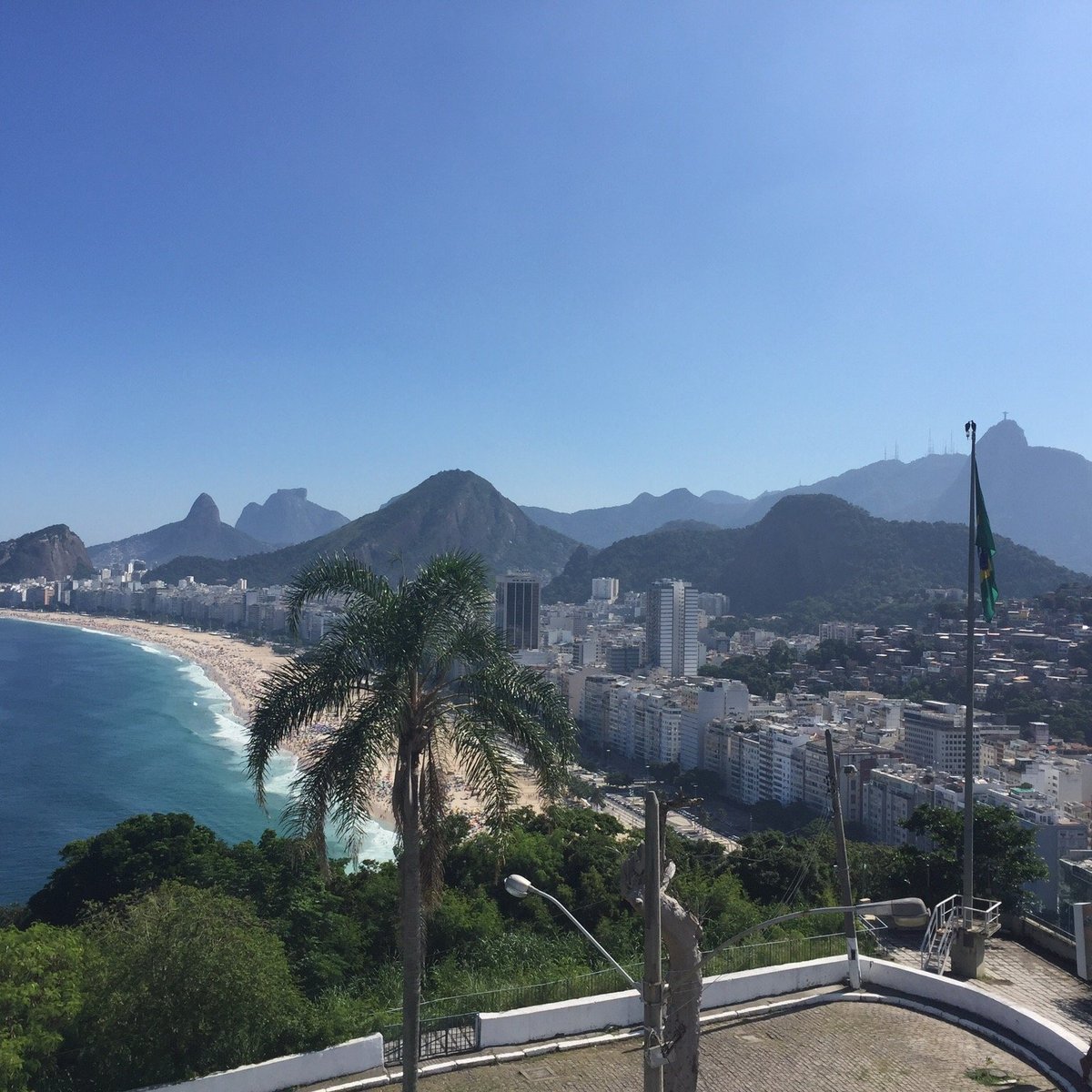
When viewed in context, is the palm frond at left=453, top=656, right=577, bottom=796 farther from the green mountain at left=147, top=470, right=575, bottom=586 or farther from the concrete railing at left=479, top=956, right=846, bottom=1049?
the green mountain at left=147, top=470, right=575, bottom=586

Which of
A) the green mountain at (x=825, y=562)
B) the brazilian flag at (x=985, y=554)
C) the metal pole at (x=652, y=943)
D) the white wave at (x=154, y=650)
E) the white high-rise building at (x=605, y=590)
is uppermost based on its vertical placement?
the green mountain at (x=825, y=562)

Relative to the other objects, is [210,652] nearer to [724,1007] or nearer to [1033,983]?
[724,1007]

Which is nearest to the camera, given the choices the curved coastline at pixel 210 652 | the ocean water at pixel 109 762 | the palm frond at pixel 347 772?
the palm frond at pixel 347 772

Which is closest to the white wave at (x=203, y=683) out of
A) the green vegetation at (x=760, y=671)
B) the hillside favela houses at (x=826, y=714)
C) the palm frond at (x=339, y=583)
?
the hillside favela houses at (x=826, y=714)

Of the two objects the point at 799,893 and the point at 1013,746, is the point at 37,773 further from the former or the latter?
the point at 1013,746

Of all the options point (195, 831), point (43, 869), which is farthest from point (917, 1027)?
point (43, 869)

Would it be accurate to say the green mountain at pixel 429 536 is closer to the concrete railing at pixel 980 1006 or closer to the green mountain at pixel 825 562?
the green mountain at pixel 825 562

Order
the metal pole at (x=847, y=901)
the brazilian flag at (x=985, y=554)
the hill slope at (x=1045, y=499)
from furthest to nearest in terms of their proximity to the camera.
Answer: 1. the hill slope at (x=1045, y=499)
2. the brazilian flag at (x=985, y=554)
3. the metal pole at (x=847, y=901)
